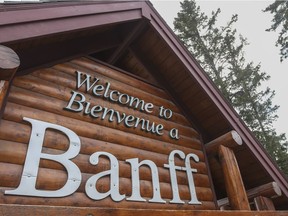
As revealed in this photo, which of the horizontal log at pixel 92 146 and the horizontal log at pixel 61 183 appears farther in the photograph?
the horizontal log at pixel 92 146

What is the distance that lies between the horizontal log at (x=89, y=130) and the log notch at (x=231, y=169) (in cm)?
89

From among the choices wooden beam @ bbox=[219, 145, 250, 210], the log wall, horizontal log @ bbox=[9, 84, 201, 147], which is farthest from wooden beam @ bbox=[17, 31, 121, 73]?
wooden beam @ bbox=[219, 145, 250, 210]

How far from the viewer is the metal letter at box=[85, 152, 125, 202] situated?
9.67 feet

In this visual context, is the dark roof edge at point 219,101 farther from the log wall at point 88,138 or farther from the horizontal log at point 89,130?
the horizontal log at point 89,130

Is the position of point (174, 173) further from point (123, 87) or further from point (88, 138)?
point (123, 87)

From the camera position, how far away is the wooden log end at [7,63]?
2104mm

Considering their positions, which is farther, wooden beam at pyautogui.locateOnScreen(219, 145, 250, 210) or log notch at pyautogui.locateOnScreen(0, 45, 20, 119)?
wooden beam at pyautogui.locateOnScreen(219, 145, 250, 210)

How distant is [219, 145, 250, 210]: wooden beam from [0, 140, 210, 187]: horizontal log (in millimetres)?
535

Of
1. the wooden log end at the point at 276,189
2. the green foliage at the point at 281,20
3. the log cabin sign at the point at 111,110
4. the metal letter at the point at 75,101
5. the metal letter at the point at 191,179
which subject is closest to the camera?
the metal letter at the point at 75,101

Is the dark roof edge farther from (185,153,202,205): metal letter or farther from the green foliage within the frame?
the green foliage

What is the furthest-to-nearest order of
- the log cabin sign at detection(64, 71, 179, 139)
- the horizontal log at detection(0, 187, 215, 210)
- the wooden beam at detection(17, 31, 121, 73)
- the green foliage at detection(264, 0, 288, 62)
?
1. the green foliage at detection(264, 0, 288, 62)
2. the log cabin sign at detection(64, 71, 179, 139)
3. the wooden beam at detection(17, 31, 121, 73)
4. the horizontal log at detection(0, 187, 215, 210)

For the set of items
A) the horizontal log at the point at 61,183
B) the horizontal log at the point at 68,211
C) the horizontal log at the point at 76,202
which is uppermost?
the horizontal log at the point at 61,183

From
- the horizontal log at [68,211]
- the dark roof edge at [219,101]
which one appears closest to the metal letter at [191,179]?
the dark roof edge at [219,101]

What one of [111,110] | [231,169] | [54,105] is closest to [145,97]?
[111,110]
